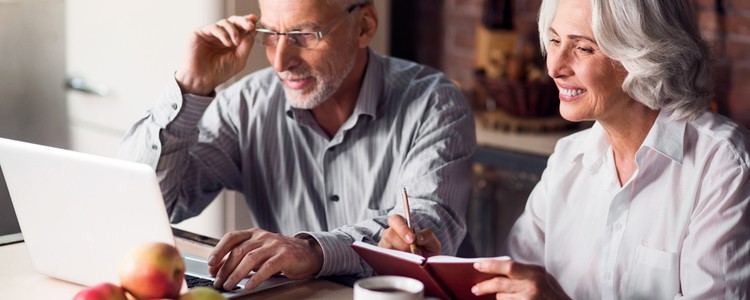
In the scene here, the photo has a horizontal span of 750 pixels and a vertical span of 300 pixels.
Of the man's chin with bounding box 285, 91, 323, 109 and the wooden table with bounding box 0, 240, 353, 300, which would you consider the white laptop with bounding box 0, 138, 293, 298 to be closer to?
the wooden table with bounding box 0, 240, 353, 300

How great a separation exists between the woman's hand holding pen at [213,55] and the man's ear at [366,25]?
0.22 metres

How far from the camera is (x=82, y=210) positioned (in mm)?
1557

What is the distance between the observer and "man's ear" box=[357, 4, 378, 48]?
2.24m

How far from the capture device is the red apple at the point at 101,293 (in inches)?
52.0

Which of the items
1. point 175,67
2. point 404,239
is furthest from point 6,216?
point 404,239

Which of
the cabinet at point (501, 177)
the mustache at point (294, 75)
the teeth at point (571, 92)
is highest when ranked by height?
the teeth at point (571, 92)

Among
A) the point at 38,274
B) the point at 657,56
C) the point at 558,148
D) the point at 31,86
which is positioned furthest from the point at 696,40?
the point at 31,86

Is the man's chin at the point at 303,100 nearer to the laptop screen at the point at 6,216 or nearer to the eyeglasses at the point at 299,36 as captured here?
the eyeglasses at the point at 299,36

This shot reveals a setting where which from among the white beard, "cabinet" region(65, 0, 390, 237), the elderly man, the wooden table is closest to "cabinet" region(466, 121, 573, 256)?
"cabinet" region(65, 0, 390, 237)

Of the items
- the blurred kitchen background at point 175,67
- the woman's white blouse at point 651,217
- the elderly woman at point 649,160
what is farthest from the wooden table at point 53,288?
the blurred kitchen background at point 175,67

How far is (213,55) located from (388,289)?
97 cm

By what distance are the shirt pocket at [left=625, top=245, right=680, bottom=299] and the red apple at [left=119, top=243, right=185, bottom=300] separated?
0.80 meters

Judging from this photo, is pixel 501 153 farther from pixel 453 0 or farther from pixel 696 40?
pixel 696 40

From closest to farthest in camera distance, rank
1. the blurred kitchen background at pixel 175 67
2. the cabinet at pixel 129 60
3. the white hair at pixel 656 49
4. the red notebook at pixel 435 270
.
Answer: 1. the red notebook at pixel 435 270
2. the white hair at pixel 656 49
3. the cabinet at pixel 129 60
4. the blurred kitchen background at pixel 175 67
